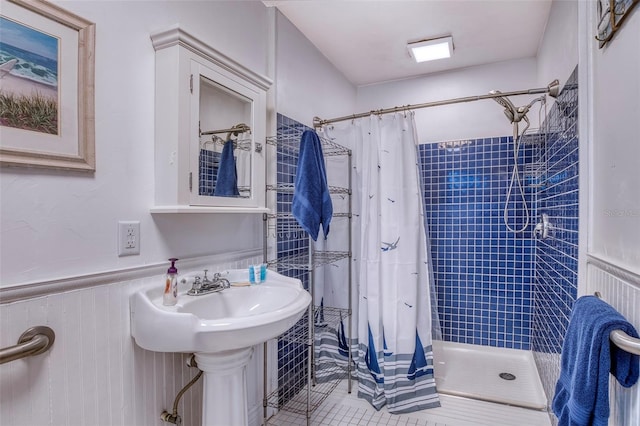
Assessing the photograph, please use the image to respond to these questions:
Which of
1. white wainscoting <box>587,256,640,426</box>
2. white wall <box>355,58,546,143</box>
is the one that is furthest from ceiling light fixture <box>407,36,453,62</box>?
white wainscoting <box>587,256,640,426</box>

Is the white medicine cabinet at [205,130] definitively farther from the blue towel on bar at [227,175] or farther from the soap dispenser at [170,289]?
the soap dispenser at [170,289]

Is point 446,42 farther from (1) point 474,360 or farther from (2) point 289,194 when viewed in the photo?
(1) point 474,360

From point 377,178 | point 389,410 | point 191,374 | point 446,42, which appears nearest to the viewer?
point 191,374

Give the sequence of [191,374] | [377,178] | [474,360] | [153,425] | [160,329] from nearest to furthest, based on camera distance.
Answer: [160,329]
[153,425]
[191,374]
[377,178]
[474,360]

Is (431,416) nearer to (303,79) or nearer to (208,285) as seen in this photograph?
(208,285)

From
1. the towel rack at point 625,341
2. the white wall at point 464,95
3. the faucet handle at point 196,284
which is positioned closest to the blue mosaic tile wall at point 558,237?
the white wall at point 464,95

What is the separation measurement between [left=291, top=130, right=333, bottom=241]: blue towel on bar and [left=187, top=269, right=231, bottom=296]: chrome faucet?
20.0 inches

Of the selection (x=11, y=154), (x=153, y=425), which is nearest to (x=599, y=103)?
(x=11, y=154)

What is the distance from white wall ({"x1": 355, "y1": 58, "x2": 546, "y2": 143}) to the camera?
2.85 m

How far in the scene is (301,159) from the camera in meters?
1.90

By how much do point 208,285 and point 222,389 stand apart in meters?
0.41

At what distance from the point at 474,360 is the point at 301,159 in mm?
2171

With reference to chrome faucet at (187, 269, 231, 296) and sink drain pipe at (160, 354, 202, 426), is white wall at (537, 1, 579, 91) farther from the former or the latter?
sink drain pipe at (160, 354, 202, 426)

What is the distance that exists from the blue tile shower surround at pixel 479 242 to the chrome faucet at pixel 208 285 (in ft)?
6.16
